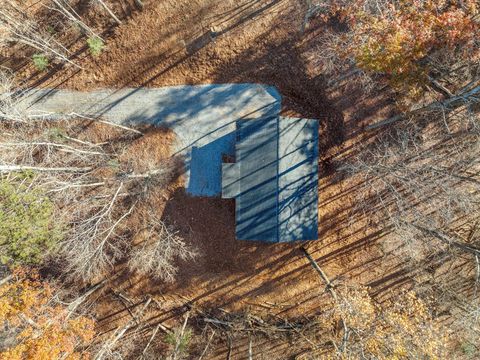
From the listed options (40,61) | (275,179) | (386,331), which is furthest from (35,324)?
(386,331)

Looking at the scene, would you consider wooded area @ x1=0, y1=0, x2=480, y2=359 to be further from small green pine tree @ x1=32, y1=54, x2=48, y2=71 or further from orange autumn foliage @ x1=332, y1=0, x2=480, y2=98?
orange autumn foliage @ x1=332, y1=0, x2=480, y2=98

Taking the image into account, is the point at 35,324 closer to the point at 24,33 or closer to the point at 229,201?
the point at 229,201

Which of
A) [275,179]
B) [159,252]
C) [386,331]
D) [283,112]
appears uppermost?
[283,112]

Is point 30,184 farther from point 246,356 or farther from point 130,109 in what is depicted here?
point 246,356

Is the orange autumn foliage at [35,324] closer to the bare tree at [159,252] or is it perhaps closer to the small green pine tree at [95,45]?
the bare tree at [159,252]

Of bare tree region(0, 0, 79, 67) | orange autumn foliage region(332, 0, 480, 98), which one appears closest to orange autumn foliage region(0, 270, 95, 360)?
bare tree region(0, 0, 79, 67)

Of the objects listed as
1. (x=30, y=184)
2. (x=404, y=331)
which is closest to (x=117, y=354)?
(x=30, y=184)
